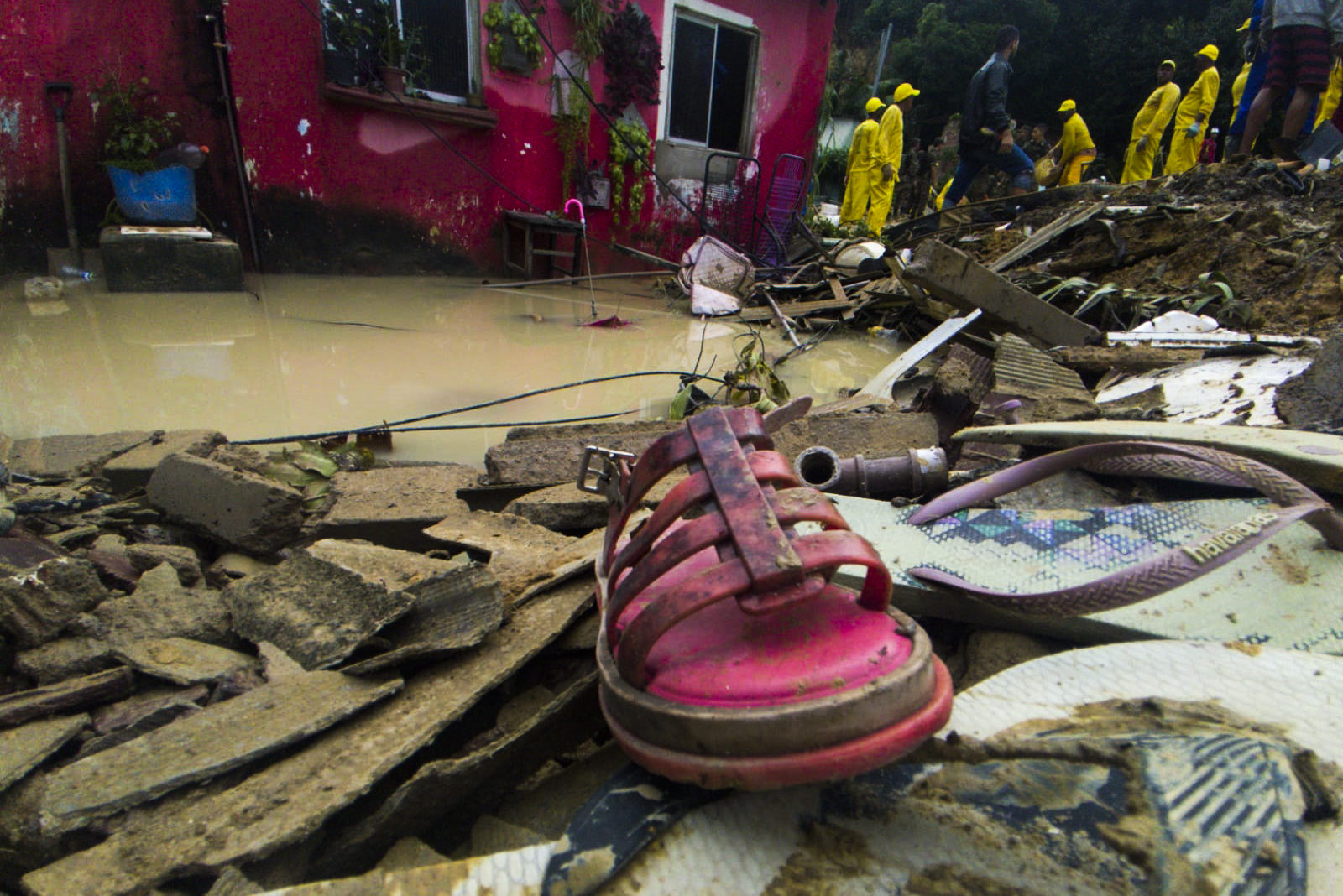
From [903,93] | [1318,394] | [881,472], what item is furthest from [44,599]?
[903,93]

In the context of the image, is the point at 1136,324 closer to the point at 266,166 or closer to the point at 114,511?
the point at 114,511

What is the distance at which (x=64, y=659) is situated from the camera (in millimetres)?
1353

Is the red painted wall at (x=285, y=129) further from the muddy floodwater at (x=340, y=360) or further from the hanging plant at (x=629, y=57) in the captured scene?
the muddy floodwater at (x=340, y=360)

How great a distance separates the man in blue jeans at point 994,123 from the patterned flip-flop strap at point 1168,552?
8.43 metres

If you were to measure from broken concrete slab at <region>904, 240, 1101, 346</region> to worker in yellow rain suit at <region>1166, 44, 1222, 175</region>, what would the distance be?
8.99 meters

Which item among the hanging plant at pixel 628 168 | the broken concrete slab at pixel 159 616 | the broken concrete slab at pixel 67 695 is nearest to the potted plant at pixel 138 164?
the hanging plant at pixel 628 168

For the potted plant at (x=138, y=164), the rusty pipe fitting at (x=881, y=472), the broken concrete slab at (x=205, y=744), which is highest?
the potted plant at (x=138, y=164)

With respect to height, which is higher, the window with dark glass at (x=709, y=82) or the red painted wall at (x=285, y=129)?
the window with dark glass at (x=709, y=82)

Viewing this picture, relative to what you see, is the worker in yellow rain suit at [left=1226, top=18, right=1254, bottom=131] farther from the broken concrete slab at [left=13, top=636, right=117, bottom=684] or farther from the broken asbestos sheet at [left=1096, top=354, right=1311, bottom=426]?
the broken concrete slab at [left=13, top=636, right=117, bottom=684]

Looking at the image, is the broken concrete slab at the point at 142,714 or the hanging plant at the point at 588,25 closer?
the broken concrete slab at the point at 142,714

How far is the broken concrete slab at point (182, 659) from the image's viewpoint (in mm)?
1325

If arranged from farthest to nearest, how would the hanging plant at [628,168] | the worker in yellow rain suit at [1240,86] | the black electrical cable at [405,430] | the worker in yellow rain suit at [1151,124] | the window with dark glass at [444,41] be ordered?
the worker in yellow rain suit at [1151,124] < the worker in yellow rain suit at [1240,86] < the hanging plant at [628,168] < the window with dark glass at [444,41] < the black electrical cable at [405,430]

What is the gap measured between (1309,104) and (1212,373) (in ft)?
22.9

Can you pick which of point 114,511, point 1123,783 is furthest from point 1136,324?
point 114,511
